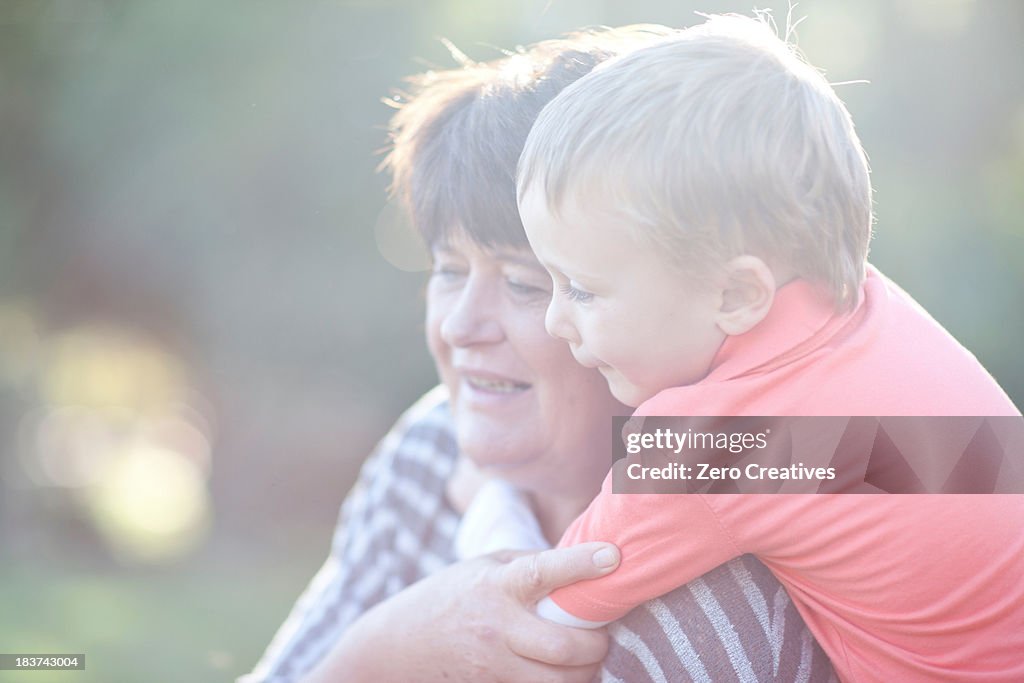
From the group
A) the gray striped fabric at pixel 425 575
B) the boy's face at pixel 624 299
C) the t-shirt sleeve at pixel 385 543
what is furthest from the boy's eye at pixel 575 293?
the t-shirt sleeve at pixel 385 543

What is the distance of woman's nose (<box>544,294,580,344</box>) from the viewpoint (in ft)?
3.85

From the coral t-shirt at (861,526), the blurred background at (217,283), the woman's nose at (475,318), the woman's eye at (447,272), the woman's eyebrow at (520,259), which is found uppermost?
the blurred background at (217,283)

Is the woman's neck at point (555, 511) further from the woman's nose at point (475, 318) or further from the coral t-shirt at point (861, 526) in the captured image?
the coral t-shirt at point (861, 526)

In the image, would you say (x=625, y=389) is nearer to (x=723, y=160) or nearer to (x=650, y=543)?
(x=650, y=543)

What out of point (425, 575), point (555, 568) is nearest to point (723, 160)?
point (555, 568)

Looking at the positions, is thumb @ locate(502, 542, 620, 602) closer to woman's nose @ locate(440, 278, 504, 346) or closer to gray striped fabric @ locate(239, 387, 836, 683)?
gray striped fabric @ locate(239, 387, 836, 683)

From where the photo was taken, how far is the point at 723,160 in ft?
3.28

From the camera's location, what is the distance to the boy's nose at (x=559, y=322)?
3.85ft

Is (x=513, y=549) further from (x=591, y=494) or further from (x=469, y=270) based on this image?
(x=469, y=270)

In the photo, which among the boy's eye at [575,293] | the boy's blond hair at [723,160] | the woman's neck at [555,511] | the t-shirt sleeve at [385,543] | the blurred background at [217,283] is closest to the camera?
the boy's blond hair at [723,160]

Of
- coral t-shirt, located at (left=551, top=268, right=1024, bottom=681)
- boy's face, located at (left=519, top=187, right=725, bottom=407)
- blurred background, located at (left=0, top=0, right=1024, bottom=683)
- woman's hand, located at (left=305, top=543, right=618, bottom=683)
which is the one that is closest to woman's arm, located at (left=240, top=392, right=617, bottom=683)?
woman's hand, located at (left=305, top=543, right=618, bottom=683)

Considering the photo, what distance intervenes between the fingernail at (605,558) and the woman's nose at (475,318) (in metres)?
0.51

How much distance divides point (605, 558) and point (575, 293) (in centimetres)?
31

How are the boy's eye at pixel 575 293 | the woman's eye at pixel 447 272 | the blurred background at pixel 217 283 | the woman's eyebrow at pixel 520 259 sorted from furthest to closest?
the blurred background at pixel 217 283 → the woman's eye at pixel 447 272 → the woman's eyebrow at pixel 520 259 → the boy's eye at pixel 575 293
